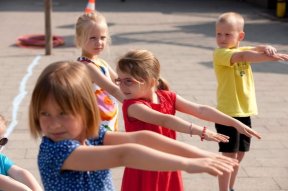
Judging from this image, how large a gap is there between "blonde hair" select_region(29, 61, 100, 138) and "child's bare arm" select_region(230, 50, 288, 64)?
242 cm

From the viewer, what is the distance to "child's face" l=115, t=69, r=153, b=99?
3615mm

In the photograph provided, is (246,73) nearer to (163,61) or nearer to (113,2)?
(163,61)

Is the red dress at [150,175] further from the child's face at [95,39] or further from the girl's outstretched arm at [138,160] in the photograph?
the girl's outstretched arm at [138,160]

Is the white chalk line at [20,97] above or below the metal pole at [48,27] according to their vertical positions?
below

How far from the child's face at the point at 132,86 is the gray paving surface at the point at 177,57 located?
198 centimetres

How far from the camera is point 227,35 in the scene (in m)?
5.01

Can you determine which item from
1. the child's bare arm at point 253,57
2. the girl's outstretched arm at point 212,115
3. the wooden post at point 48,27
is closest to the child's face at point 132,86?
the girl's outstretched arm at point 212,115

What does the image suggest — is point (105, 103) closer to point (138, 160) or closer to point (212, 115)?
point (212, 115)

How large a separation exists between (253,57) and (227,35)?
0.37 meters

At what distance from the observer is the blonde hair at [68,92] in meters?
2.38

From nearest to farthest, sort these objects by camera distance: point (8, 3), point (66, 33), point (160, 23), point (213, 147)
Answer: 1. point (213, 147)
2. point (66, 33)
3. point (160, 23)
4. point (8, 3)

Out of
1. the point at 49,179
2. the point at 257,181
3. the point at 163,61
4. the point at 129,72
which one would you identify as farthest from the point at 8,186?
the point at 163,61

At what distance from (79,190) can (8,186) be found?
1421mm

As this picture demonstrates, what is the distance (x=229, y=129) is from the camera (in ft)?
16.6
